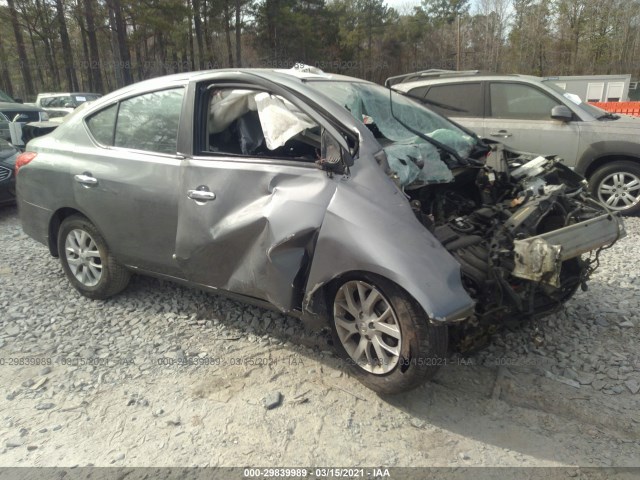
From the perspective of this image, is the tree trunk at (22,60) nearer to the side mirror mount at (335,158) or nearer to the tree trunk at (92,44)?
the tree trunk at (92,44)

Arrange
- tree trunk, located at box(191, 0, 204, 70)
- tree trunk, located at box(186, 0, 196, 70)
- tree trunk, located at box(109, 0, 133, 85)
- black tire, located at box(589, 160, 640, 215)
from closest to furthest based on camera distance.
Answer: black tire, located at box(589, 160, 640, 215)
tree trunk, located at box(109, 0, 133, 85)
tree trunk, located at box(191, 0, 204, 70)
tree trunk, located at box(186, 0, 196, 70)

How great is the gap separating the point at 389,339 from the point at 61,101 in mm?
19861

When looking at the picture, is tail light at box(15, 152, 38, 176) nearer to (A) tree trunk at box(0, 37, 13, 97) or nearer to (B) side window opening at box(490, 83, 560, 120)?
(B) side window opening at box(490, 83, 560, 120)

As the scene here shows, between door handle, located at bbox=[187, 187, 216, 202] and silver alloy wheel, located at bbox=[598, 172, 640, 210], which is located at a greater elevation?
door handle, located at bbox=[187, 187, 216, 202]

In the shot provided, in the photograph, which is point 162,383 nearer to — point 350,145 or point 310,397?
point 310,397

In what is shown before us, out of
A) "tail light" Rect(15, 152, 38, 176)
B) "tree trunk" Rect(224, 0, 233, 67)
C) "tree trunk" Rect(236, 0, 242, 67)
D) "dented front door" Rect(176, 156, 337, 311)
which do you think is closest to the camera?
"dented front door" Rect(176, 156, 337, 311)

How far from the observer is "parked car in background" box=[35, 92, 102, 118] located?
58.2 feet

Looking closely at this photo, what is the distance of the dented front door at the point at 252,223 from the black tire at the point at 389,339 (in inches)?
11.9

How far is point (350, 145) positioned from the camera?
9.03 ft

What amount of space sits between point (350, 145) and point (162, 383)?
1.88m

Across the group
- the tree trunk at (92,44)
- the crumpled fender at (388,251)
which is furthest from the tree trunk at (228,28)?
the crumpled fender at (388,251)

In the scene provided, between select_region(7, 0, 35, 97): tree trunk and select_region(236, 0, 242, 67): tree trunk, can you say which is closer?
select_region(7, 0, 35, 97): tree trunk

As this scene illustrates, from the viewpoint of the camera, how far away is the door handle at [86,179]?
367cm

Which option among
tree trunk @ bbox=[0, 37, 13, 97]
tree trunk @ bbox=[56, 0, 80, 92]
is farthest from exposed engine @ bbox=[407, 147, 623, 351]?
tree trunk @ bbox=[0, 37, 13, 97]
